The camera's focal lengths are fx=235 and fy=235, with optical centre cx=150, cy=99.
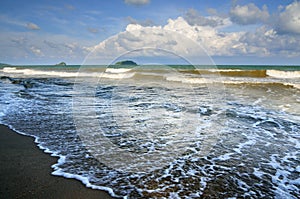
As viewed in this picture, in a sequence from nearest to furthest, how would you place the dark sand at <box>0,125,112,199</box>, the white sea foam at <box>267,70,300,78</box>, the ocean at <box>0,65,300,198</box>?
1. the dark sand at <box>0,125,112,199</box>
2. the ocean at <box>0,65,300,198</box>
3. the white sea foam at <box>267,70,300,78</box>

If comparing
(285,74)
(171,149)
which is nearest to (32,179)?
(171,149)

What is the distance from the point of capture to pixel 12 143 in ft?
18.3

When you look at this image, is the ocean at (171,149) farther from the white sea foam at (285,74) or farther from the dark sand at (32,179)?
the white sea foam at (285,74)

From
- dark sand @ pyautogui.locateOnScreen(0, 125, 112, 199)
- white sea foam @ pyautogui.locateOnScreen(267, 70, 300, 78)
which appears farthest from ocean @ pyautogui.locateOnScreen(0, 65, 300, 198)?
white sea foam @ pyautogui.locateOnScreen(267, 70, 300, 78)

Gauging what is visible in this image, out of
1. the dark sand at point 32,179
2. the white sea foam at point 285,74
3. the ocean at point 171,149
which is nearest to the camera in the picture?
the dark sand at point 32,179

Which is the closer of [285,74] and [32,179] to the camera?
[32,179]

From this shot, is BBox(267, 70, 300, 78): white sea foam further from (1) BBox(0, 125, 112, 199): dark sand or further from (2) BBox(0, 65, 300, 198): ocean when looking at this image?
(1) BBox(0, 125, 112, 199): dark sand

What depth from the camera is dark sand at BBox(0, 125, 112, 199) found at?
11.3 feet

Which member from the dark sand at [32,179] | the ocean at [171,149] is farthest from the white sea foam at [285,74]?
the dark sand at [32,179]

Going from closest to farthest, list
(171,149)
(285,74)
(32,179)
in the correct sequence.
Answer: (32,179), (171,149), (285,74)

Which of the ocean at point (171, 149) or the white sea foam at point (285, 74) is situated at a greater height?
the white sea foam at point (285, 74)

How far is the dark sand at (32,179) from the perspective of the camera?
344 cm

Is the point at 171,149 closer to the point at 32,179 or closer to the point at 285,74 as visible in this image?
the point at 32,179

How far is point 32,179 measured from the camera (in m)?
3.84
